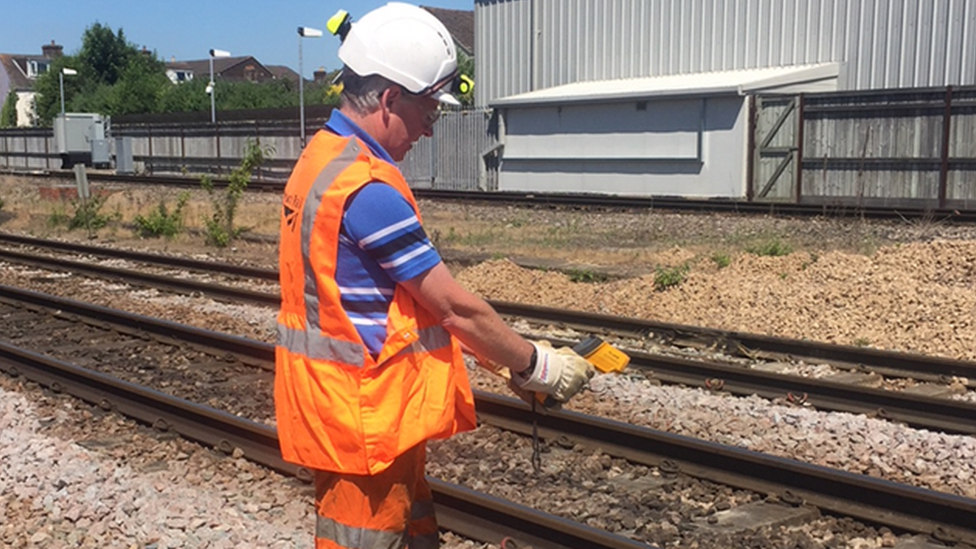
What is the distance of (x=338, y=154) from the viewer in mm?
3084

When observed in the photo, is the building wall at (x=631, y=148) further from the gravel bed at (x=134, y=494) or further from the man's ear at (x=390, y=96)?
the man's ear at (x=390, y=96)

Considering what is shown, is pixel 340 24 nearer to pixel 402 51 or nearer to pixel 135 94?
pixel 402 51

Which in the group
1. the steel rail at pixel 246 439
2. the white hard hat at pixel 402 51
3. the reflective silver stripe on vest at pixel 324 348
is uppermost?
the white hard hat at pixel 402 51

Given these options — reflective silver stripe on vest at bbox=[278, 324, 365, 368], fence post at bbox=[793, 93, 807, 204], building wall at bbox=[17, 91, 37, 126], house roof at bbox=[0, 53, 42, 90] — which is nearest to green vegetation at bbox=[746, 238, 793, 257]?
fence post at bbox=[793, 93, 807, 204]

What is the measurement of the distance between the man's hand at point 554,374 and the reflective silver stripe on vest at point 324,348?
0.55m

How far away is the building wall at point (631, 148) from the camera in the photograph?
27828 mm

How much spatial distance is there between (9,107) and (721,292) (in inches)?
3233

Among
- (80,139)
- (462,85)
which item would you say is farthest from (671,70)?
(80,139)

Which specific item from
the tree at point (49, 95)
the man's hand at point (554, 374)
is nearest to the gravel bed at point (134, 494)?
the man's hand at point (554, 374)

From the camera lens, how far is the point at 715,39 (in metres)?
31.1

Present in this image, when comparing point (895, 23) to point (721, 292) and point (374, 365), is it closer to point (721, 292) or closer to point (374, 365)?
point (721, 292)

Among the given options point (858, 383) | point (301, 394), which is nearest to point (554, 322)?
point (858, 383)

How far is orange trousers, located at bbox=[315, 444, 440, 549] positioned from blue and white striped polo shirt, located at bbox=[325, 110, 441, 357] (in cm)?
40

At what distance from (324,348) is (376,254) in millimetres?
311
